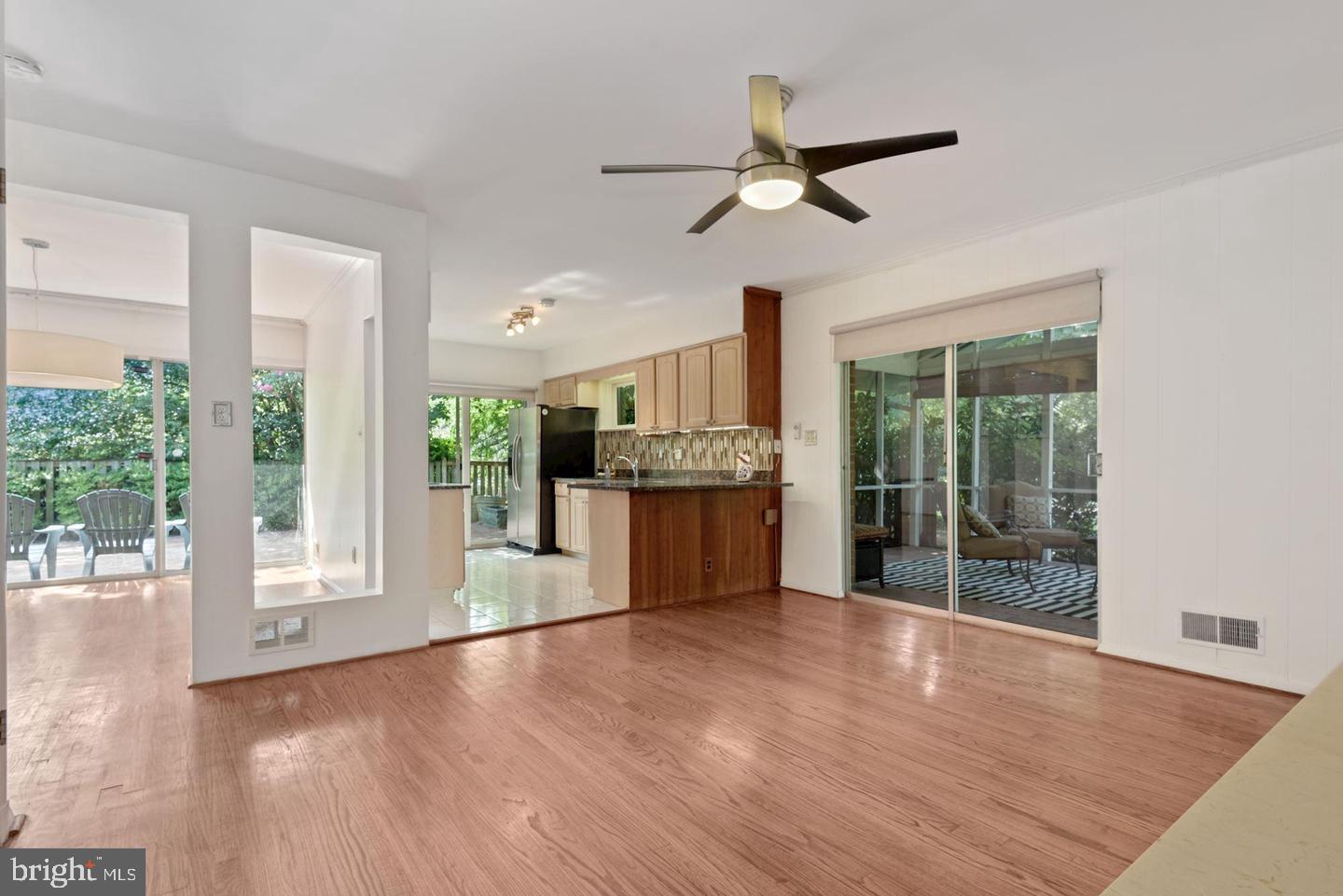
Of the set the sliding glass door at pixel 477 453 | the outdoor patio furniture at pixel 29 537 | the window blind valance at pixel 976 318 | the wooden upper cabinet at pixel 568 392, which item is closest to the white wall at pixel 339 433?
the sliding glass door at pixel 477 453

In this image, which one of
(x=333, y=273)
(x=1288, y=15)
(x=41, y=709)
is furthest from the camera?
(x=333, y=273)

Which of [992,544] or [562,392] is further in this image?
[562,392]

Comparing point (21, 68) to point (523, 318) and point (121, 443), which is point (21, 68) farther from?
point (121, 443)

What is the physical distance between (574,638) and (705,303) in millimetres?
3278

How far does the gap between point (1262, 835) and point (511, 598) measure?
4895 millimetres

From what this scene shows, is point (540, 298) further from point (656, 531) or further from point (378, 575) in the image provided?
point (378, 575)

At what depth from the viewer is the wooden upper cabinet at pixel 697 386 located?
18.9 feet

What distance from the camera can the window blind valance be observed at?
12.1ft

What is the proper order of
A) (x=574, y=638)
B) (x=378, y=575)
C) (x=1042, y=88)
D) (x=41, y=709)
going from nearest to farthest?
(x=1042, y=88)
(x=41, y=709)
(x=378, y=575)
(x=574, y=638)

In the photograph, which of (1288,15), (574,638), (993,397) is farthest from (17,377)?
(1288,15)

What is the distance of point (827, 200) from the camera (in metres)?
2.73

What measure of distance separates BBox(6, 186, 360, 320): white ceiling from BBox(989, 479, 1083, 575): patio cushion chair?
14.5 feet

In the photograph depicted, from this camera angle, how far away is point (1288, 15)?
6.86 ft

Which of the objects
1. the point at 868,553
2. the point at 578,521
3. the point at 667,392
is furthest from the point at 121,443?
the point at 868,553
